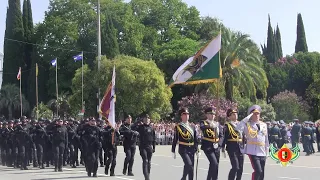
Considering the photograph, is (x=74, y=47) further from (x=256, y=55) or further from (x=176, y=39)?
(x=256, y=55)

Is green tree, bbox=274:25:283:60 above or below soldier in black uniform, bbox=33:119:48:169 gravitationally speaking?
above

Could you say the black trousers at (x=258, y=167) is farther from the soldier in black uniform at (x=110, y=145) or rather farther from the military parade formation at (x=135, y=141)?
the soldier in black uniform at (x=110, y=145)

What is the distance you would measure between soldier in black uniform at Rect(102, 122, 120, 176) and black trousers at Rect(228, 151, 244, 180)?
533cm

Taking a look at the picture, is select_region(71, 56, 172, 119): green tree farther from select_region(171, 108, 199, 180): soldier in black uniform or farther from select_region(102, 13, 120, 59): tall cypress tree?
select_region(171, 108, 199, 180): soldier in black uniform

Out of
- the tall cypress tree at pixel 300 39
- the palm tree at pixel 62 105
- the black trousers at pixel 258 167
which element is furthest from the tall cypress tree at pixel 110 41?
the black trousers at pixel 258 167

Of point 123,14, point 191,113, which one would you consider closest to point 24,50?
point 123,14

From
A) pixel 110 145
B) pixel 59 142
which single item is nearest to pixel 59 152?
pixel 59 142

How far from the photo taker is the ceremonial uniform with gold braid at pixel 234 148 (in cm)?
1266

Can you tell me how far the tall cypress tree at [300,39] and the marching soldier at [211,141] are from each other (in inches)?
3118

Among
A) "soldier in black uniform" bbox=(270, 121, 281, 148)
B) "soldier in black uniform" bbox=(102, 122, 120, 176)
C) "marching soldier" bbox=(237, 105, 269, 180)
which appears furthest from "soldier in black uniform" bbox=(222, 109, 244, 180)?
"soldier in black uniform" bbox=(270, 121, 281, 148)

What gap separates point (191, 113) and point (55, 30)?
2278cm

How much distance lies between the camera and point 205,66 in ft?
47.6

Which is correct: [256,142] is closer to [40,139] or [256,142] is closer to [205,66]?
[205,66]

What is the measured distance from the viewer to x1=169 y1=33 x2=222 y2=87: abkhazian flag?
47.0 ft
